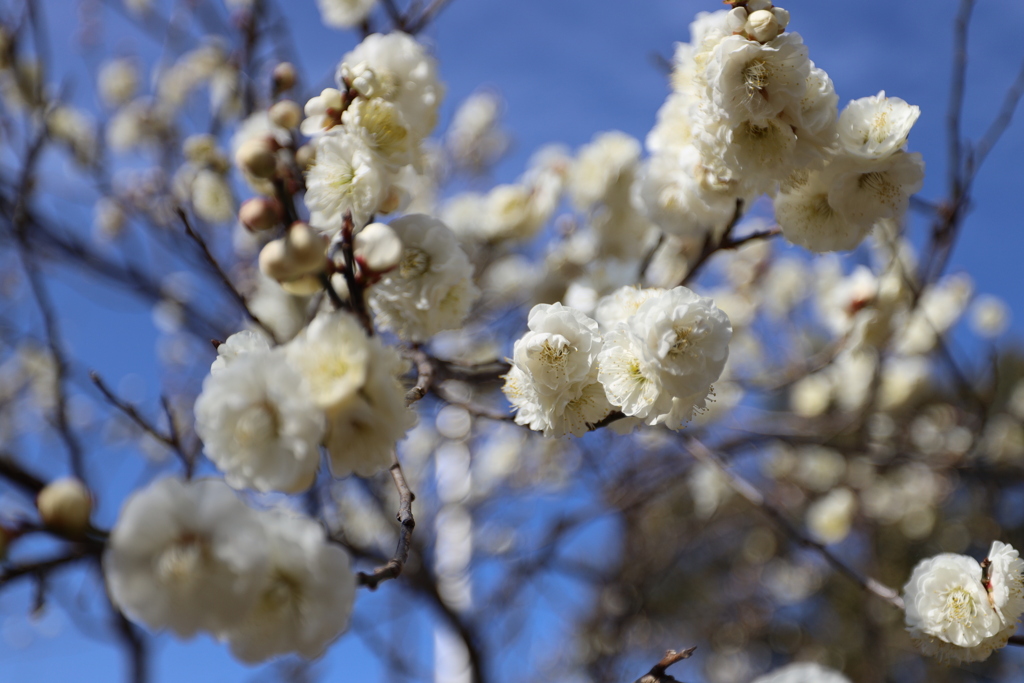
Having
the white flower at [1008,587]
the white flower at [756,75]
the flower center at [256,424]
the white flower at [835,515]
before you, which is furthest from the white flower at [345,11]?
the white flower at [835,515]

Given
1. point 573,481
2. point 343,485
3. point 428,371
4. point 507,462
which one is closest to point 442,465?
point 507,462

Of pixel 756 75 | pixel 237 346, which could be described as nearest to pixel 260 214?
pixel 237 346

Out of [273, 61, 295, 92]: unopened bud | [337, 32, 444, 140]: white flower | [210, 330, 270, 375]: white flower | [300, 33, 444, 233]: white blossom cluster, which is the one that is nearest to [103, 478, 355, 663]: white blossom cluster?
[210, 330, 270, 375]: white flower

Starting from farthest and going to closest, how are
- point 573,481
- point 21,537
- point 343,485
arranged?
1. point 573,481
2. point 343,485
3. point 21,537

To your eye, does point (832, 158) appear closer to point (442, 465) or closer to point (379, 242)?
point (379, 242)

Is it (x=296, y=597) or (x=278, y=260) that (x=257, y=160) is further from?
(x=296, y=597)

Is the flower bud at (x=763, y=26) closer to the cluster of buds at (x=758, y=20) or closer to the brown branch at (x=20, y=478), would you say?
the cluster of buds at (x=758, y=20)
